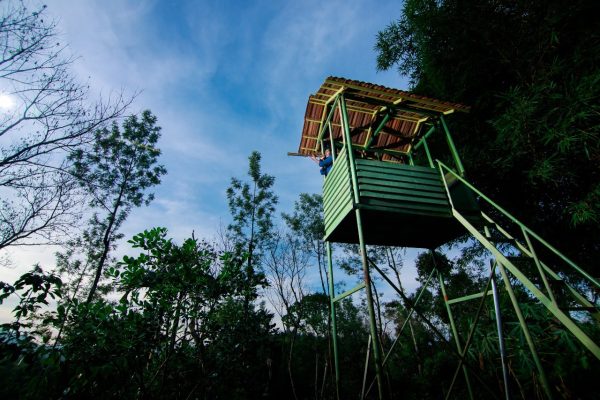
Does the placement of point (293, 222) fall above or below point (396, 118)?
above

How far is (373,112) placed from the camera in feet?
20.3

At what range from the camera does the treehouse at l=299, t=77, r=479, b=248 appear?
4203 mm

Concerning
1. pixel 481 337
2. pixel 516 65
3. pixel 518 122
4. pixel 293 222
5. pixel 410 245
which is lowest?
pixel 481 337

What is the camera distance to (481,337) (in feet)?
24.2

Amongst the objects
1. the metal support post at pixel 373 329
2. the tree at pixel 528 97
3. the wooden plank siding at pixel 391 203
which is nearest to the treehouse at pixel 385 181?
the wooden plank siding at pixel 391 203

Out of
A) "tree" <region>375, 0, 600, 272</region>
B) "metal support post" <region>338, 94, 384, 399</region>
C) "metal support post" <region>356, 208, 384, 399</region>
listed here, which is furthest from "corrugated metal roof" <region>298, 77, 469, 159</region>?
"metal support post" <region>356, 208, 384, 399</region>

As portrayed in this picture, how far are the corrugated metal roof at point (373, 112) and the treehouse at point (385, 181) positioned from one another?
2 cm

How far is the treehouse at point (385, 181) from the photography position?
4203 mm

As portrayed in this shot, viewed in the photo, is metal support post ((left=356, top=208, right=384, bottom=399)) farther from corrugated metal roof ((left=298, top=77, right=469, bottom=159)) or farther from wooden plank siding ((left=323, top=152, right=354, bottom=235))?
corrugated metal roof ((left=298, top=77, right=469, bottom=159))

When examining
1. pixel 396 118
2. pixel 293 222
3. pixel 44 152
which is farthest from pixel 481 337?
pixel 293 222

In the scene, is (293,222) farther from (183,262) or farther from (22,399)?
(22,399)

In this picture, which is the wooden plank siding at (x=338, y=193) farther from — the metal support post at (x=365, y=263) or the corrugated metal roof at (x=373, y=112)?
the corrugated metal roof at (x=373, y=112)

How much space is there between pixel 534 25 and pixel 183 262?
8221 millimetres

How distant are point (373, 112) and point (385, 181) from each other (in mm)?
2508
